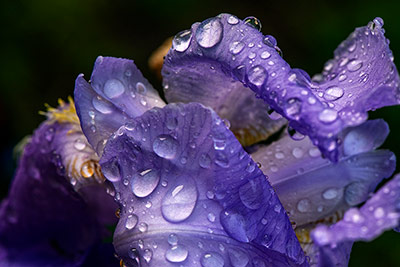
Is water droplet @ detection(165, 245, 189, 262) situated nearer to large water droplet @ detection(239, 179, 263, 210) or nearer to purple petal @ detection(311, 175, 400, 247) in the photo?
large water droplet @ detection(239, 179, 263, 210)

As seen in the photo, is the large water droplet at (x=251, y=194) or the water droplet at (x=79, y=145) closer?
the large water droplet at (x=251, y=194)

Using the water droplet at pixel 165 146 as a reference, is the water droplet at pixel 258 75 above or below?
above

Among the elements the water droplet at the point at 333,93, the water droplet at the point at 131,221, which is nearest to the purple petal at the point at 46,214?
the water droplet at the point at 131,221

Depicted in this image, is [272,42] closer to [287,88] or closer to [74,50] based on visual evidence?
[287,88]

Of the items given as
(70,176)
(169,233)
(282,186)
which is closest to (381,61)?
(282,186)

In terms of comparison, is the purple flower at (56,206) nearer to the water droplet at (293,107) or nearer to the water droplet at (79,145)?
the water droplet at (79,145)

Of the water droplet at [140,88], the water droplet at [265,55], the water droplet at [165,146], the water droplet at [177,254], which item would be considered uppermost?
the water droplet at [265,55]

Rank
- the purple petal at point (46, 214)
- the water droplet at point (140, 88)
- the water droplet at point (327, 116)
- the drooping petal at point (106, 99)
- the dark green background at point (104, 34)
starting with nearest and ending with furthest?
1. the water droplet at point (327, 116)
2. the drooping petal at point (106, 99)
3. the water droplet at point (140, 88)
4. the purple petal at point (46, 214)
5. the dark green background at point (104, 34)
